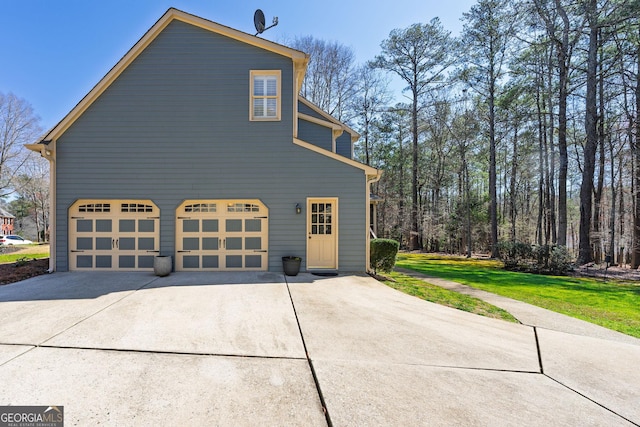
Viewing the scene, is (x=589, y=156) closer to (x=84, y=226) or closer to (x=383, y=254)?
(x=383, y=254)

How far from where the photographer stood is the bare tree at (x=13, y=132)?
73.9 ft

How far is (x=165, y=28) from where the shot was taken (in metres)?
8.54

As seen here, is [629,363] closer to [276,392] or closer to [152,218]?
[276,392]

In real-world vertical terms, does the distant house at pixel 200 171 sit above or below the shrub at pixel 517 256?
above

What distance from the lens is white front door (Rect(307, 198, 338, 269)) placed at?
335 inches

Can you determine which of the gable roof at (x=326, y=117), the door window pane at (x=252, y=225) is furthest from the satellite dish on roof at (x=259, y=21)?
the door window pane at (x=252, y=225)

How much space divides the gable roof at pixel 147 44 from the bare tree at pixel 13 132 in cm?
2284

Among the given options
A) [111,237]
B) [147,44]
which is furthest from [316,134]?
[111,237]

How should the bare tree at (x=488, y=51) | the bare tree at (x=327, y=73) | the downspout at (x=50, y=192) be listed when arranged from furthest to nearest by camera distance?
the bare tree at (x=327, y=73)
the bare tree at (x=488, y=51)
the downspout at (x=50, y=192)

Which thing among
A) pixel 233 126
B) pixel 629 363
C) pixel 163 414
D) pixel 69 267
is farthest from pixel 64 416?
pixel 69 267

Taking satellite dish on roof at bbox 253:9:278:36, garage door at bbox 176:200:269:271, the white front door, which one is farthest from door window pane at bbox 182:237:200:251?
satellite dish on roof at bbox 253:9:278:36

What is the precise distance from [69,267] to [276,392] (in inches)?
362

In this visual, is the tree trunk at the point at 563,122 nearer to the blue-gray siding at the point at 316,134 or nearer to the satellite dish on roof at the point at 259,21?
the blue-gray siding at the point at 316,134

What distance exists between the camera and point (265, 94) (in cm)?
863
